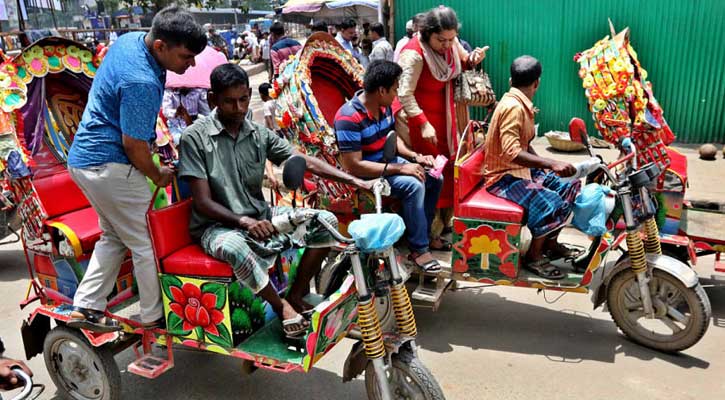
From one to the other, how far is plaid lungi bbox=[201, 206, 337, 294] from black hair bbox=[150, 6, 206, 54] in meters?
0.98

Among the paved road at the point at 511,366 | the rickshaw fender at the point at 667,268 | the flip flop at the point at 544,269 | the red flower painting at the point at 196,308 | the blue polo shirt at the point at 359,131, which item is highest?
the blue polo shirt at the point at 359,131

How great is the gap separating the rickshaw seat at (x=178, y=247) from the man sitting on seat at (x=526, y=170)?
2013mm

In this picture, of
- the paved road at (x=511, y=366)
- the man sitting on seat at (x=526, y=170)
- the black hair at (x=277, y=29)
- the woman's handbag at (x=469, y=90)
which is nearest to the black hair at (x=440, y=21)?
the woman's handbag at (x=469, y=90)

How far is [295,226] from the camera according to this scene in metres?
2.93

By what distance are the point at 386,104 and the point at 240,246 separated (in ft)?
5.25

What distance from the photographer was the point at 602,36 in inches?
342

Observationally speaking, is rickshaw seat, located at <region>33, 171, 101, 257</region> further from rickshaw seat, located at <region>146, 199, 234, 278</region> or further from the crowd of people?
rickshaw seat, located at <region>146, 199, 234, 278</region>

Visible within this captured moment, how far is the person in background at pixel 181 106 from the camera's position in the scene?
5820mm

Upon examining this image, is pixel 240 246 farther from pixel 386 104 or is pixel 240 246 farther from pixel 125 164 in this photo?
pixel 386 104

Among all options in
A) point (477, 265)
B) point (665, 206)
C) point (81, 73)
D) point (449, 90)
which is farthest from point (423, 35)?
point (81, 73)

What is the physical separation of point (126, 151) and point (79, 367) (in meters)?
1.41

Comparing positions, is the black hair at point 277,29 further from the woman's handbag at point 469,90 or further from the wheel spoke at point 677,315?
the wheel spoke at point 677,315

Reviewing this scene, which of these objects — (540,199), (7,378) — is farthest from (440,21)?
(7,378)

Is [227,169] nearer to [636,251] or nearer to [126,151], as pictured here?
[126,151]
